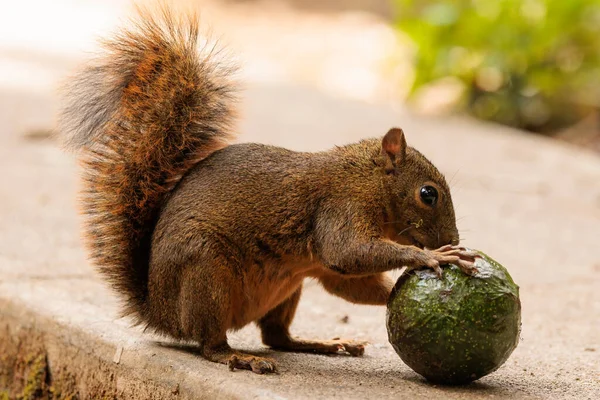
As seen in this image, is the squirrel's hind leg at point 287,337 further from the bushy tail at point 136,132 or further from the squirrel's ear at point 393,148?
the squirrel's ear at point 393,148

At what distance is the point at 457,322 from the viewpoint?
3.09 m

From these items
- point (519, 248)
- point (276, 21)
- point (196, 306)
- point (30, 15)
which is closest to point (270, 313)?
point (196, 306)

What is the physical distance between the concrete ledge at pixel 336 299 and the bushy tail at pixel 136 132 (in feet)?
1.01

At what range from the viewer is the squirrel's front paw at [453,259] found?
315 centimetres

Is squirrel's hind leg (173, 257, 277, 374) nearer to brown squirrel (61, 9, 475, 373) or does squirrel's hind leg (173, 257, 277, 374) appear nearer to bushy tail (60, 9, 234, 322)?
brown squirrel (61, 9, 475, 373)

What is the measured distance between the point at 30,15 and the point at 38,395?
1194 centimetres

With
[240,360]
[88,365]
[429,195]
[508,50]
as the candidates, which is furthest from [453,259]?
[508,50]

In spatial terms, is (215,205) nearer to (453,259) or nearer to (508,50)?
(453,259)

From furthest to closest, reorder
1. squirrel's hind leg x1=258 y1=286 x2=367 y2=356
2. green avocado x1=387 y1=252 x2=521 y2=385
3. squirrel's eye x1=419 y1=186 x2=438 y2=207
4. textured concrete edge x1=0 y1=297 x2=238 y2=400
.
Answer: squirrel's hind leg x1=258 y1=286 x2=367 y2=356
squirrel's eye x1=419 y1=186 x2=438 y2=207
textured concrete edge x1=0 y1=297 x2=238 y2=400
green avocado x1=387 y1=252 x2=521 y2=385

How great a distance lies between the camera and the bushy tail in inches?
140

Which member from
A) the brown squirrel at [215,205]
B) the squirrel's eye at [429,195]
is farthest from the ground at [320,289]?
the squirrel's eye at [429,195]

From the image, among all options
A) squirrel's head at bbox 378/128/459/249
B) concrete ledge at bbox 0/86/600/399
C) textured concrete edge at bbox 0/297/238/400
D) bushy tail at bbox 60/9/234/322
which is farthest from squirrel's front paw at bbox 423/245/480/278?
bushy tail at bbox 60/9/234/322

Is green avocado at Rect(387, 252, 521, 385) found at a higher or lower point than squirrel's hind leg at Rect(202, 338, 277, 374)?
higher

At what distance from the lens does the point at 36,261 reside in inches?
188
